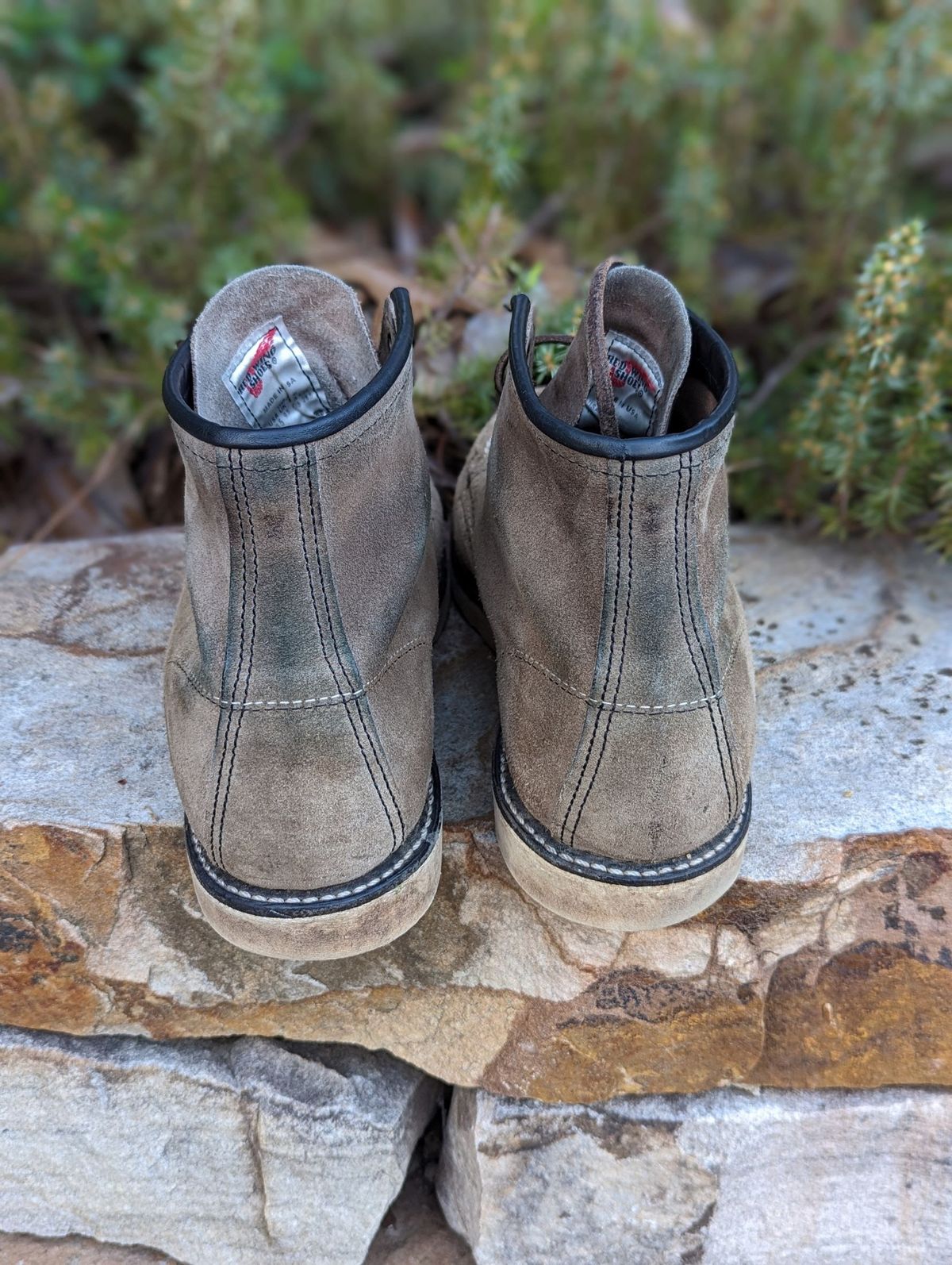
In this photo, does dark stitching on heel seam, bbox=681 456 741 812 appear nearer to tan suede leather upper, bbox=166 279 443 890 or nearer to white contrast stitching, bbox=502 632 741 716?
white contrast stitching, bbox=502 632 741 716

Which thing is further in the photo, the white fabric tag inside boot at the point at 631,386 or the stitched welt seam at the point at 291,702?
the white fabric tag inside boot at the point at 631,386

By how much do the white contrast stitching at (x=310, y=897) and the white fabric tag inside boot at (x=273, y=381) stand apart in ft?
1.84

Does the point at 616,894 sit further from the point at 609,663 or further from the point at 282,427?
the point at 282,427

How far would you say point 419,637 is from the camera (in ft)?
4.58

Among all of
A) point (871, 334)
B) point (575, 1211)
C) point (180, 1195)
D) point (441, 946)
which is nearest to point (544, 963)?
point (441, 946)

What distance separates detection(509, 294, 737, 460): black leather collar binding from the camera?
1.13 metres

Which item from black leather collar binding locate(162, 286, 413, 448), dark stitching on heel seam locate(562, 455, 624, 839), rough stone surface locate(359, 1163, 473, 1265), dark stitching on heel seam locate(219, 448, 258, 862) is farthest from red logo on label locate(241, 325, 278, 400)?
rough stone surface locate(359, 1163, 473, 1265)

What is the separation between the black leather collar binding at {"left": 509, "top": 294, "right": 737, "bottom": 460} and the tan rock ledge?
59cm

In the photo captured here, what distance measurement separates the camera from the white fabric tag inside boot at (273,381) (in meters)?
1.38

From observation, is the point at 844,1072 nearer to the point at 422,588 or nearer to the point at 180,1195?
the point at 422,588

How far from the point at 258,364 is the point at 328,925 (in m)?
0.72

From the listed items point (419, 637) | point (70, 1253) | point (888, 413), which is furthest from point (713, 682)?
point (70, 1253)

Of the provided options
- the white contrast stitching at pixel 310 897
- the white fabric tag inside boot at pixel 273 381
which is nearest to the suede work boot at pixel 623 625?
the white contrast stitching at pixel 310 897

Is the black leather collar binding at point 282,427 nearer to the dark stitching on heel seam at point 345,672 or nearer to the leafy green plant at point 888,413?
the dark stitching on heel seam at point 345,672
